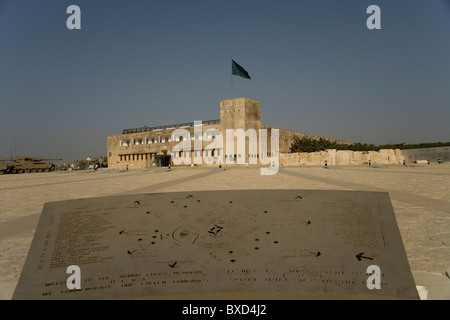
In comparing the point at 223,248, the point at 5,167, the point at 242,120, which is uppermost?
the point at 242,120

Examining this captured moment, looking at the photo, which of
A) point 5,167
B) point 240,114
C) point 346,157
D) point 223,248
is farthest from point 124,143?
point 223,248

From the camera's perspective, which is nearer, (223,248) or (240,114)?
(223,248)

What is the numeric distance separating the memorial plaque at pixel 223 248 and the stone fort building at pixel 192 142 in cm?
3165

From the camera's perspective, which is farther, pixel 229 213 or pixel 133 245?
pixel 229 213

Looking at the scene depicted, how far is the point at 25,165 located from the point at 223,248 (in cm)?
4332

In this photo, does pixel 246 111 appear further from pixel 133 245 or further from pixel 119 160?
pixel 133 245

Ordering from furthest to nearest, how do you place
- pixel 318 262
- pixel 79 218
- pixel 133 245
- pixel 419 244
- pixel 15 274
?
pixel 419 244
pixel 15 274
pixel 79 218
pixel 133 245
pixel 318 262

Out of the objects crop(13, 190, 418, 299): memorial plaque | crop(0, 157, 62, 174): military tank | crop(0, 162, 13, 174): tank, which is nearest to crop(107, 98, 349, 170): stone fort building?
crop(0, 157, 62, 174): military tank

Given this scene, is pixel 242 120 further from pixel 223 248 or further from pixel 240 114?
pixel 223 248

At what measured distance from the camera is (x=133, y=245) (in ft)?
7.36

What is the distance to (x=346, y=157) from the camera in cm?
3450

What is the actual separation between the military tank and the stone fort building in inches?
382
